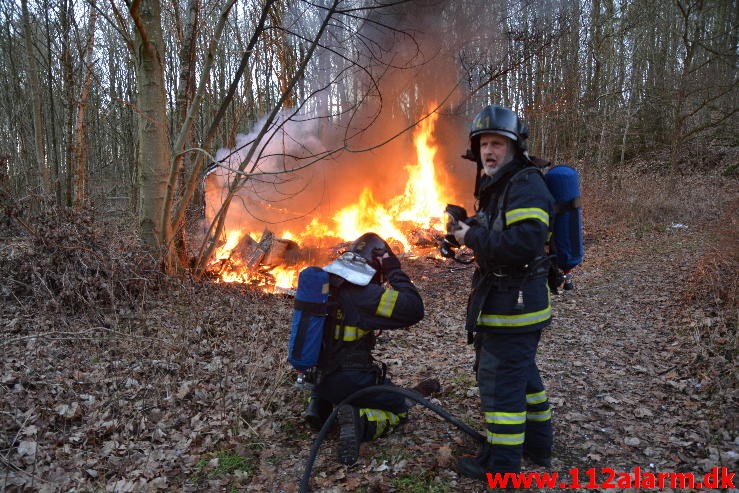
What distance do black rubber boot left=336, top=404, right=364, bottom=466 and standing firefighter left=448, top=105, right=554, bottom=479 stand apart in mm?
691

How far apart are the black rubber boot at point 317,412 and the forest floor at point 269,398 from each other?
126 millimetres

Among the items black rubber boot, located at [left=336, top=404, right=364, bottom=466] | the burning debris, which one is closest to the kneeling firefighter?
black rubber boot, located at [left=336, top=404, right=364, bottom=466]

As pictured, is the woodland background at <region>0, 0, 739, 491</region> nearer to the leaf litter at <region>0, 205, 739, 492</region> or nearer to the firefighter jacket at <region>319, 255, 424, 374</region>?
the leaf litter at <region>0, 205, 739, 492</region>

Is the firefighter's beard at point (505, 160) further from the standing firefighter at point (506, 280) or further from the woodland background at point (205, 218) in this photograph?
the woodland background at point (205, 218)

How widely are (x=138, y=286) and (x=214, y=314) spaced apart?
1.12 m

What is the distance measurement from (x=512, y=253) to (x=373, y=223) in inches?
373

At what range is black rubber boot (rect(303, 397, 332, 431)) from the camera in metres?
3.49

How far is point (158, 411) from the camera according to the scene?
3.76 metres

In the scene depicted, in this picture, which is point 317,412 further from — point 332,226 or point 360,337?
point 332,226

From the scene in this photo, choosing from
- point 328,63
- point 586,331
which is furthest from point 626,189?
point 586,331

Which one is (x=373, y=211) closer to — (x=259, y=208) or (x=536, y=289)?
(x=259, y=208)

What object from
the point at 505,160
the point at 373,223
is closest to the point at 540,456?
the point at 505,160

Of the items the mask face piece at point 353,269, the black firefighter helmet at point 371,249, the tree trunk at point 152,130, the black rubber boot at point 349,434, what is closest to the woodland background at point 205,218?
the tree trunk at point 152,130

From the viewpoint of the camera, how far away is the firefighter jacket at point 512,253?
2.57m
